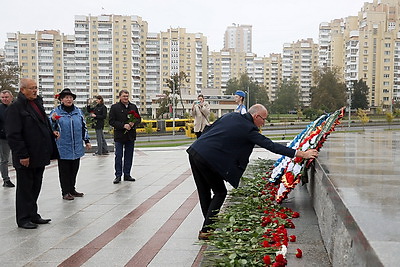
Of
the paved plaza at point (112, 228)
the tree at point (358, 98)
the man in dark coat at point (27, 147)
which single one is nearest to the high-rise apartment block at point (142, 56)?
the tree at point (358, 98)

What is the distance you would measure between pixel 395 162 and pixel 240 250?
116 inches

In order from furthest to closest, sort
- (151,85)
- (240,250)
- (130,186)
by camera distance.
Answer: (151,85) < (130,186) < (240,250)

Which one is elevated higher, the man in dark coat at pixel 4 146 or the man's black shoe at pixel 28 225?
the man in dark coat at pixel 4 146

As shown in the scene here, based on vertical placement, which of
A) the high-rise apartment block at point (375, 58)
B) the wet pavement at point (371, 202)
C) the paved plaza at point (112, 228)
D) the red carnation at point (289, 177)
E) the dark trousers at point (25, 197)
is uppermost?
the high-rise apartment block at point (375, 58)

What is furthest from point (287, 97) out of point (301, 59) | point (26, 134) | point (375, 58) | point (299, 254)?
point (299, 254)

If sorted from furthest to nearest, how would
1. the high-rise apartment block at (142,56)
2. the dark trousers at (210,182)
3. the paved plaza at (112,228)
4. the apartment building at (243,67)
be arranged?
1. the apartment building at (243,67)
2. the high-rise apartment block at (142,56)
3. the dark trousers at (210,182)
4. the paved plaza at (112,228)

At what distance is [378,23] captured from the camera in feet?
286

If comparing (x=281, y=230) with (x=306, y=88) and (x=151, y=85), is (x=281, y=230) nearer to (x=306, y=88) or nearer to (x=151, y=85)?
(x=151, y=85)

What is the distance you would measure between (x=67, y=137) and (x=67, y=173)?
559mm

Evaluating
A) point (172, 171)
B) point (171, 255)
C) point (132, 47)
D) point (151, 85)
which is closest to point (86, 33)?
point (132, 47)

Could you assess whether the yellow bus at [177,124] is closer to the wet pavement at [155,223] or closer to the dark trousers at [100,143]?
the dark trousers at [100,143]

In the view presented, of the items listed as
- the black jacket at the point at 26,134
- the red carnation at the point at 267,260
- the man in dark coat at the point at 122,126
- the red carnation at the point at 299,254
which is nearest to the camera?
the red carnation at the point at 267,260

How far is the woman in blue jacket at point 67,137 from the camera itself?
6.53 meters

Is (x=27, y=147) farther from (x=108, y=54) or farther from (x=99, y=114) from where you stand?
(x=108, y=54)
